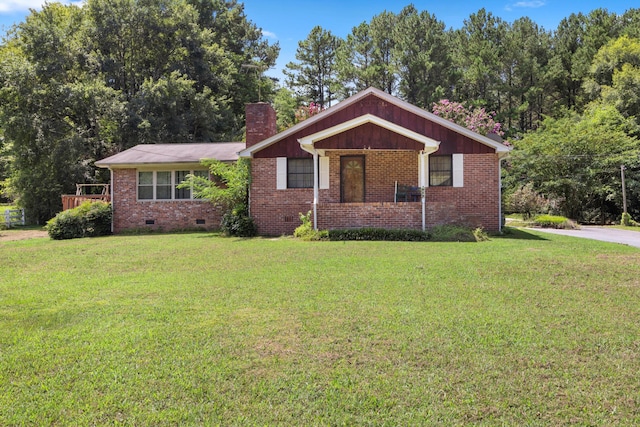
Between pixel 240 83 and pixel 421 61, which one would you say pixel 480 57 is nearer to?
pixel 421 61

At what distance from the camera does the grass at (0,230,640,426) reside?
3133mm

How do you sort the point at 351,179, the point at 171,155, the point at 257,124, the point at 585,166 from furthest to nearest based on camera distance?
the point at 585,166
the point at 171,155
the point at 257,124
the point at 351,179

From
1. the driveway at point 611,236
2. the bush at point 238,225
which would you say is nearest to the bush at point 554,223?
the driveway at point 611,236

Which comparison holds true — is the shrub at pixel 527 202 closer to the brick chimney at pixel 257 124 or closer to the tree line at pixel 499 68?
the tree line at pixel 499 68

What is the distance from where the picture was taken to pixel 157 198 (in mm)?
18109

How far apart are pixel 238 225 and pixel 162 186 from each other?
5.14m

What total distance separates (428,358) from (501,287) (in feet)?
10.2

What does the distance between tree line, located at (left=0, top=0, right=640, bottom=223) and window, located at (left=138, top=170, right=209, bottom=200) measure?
19.1ft

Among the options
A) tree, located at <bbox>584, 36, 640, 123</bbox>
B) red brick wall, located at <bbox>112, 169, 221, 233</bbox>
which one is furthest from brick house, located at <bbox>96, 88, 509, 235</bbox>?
tree, located at <bbox>584, 36, 640, 123</bbox>

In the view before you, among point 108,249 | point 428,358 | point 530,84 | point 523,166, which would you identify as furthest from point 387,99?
point 530,84

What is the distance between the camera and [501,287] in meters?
6.55

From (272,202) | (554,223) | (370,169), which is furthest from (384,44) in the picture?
(272,202)

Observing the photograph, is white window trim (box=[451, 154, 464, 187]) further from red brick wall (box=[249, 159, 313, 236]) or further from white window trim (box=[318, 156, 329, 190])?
red brick wall (box=[249, 159, 313, 236])

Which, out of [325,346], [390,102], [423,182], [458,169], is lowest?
[325,346]
